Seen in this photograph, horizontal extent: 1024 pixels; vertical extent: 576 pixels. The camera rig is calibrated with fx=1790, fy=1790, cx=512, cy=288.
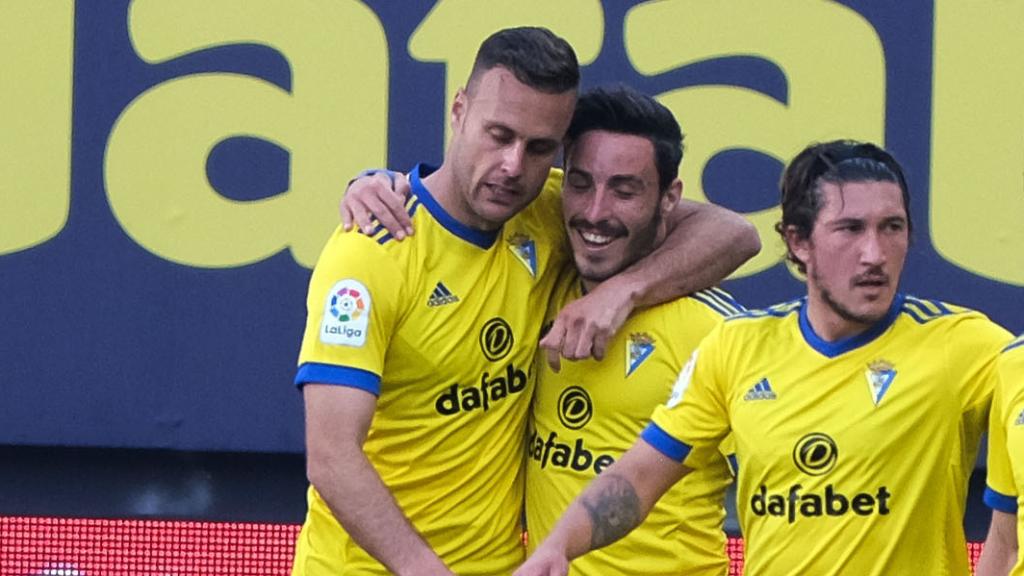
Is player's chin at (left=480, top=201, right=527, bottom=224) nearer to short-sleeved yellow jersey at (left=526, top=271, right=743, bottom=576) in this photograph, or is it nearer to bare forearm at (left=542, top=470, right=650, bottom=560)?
short-sleeved yellow jersey at (left=526, top=271, right=743, bottom=576)

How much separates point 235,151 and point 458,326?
2095 mm

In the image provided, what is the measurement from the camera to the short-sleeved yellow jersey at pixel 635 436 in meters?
3.53

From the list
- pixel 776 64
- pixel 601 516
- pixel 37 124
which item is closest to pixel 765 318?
pixel 601 516

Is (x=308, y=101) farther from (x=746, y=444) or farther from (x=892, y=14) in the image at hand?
(x=746, y=444)

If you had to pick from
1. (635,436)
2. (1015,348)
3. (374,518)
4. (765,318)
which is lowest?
(374,518)

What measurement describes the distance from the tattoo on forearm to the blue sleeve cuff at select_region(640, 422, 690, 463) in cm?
9

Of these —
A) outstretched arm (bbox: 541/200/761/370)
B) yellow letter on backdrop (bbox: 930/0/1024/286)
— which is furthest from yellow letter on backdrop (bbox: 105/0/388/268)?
outstretched arm (bbox: 541/200/761/370)

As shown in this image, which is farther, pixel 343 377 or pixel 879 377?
pixel 343 377

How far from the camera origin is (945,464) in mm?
3025

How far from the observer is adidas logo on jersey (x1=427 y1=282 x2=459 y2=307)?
3.48 m

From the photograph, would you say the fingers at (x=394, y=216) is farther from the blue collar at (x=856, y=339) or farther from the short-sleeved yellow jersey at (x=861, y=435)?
the blue collar at (x=856, y=339)

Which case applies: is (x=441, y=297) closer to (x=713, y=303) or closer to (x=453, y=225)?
(x=453, y=225)

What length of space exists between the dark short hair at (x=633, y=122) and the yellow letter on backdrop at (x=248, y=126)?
1.85 meters

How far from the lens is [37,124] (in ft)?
17.7
